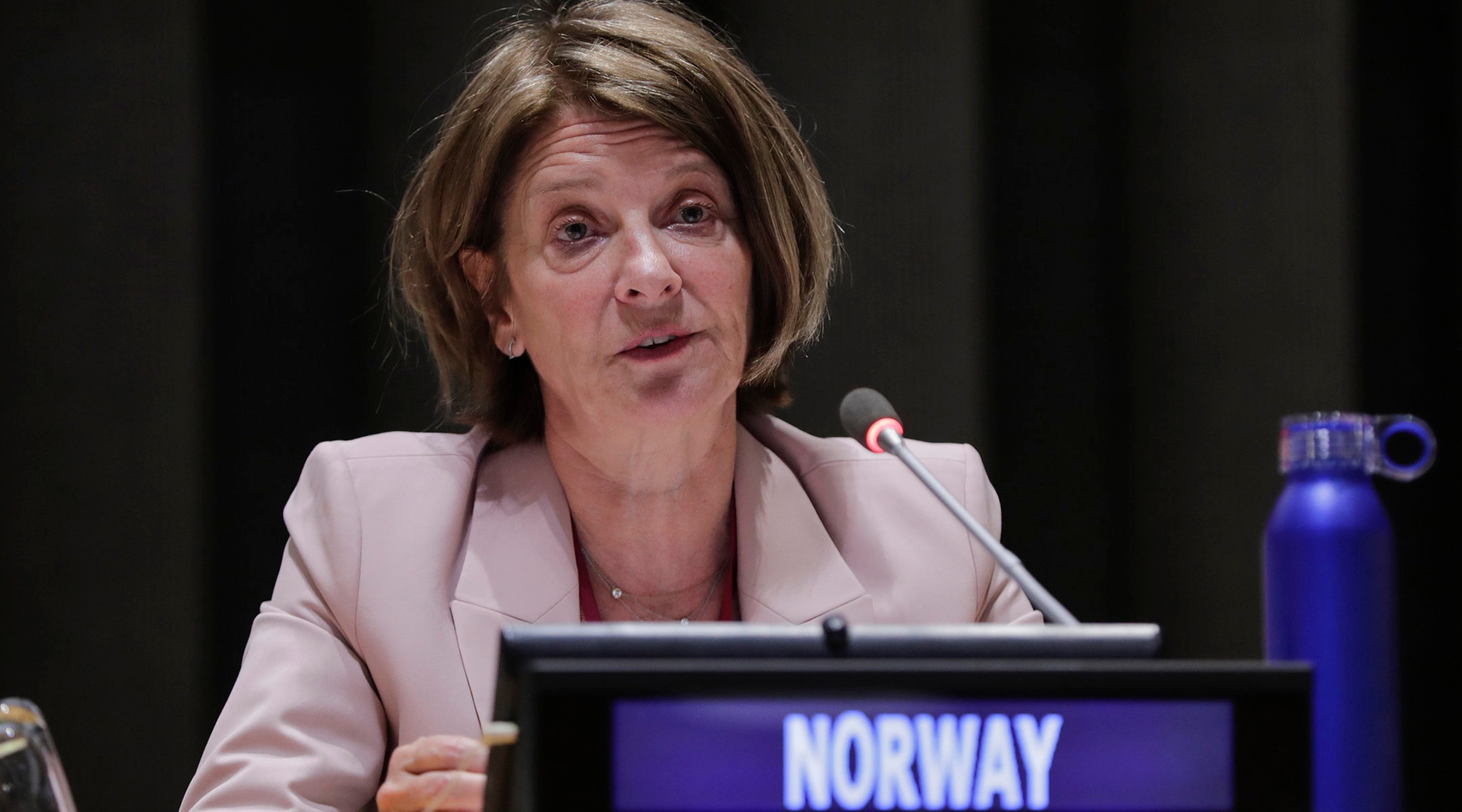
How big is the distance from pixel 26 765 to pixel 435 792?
282 millimetres

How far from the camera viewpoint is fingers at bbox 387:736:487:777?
99 centimetres

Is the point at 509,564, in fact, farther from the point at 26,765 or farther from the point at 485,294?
the point at 26,765

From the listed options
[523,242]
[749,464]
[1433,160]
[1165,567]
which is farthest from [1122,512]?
[523,242]

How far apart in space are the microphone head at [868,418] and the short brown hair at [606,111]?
0.41 meters

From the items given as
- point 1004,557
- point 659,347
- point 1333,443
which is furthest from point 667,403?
point 1333,443

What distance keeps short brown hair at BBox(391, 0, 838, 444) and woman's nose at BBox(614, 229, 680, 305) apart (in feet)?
0.52

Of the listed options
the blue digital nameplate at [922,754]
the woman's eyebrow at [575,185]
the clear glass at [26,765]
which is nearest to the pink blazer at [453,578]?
the woman's eyebrow at [575,185]

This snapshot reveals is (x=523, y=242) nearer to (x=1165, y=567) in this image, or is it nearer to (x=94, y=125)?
(x=94, y=125)

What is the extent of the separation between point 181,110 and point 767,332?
4.38ft

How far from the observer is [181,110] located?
2420 millimetres

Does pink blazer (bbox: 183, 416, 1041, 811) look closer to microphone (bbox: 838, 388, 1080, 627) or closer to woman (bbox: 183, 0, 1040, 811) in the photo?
woman (bbox: 183, 0, 1040, 811)

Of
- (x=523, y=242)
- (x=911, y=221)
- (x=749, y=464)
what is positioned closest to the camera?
(x=523, y=242)

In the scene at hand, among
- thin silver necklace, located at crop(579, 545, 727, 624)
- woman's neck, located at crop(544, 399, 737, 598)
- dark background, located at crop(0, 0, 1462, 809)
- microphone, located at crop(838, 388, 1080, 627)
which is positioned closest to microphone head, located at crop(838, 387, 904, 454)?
microphone, located at crop(838, 388, 1080, 627)

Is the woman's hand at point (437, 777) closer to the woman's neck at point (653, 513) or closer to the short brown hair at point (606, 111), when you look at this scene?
the woman's neck at point (653, 513)
